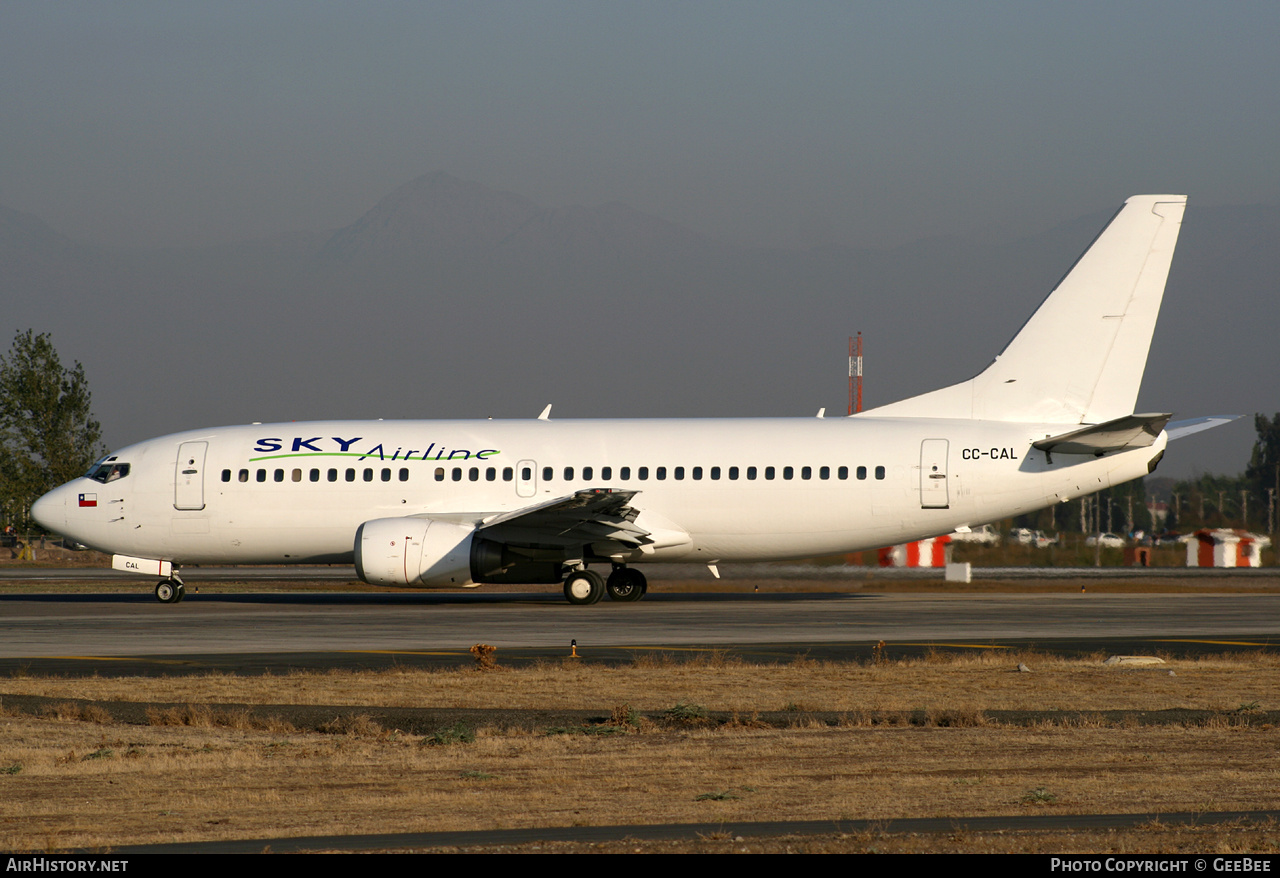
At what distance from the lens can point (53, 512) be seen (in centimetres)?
3238

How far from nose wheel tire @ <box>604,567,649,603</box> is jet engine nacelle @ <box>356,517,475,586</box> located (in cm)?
389

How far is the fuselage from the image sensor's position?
94.4 feet

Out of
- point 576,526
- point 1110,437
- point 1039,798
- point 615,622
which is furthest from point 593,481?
point 1039,798

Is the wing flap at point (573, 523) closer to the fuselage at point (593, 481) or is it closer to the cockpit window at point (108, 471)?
the fuselage at point (593, 481)

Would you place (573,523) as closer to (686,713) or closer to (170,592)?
(170,592)

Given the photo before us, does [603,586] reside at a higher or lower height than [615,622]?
higher

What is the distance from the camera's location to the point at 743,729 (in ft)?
40.9

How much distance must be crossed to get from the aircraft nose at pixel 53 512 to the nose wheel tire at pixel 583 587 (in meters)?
12.3

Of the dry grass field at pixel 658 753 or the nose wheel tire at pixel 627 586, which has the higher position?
the nose wheel tire at pixel 627 586

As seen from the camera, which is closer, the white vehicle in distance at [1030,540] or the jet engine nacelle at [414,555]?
the jet engine nacelle at [414,555]

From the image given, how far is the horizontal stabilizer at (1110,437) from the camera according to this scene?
26.9m

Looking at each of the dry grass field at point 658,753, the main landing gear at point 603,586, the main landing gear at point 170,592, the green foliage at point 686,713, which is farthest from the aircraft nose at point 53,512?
the green foliage at point 686,713

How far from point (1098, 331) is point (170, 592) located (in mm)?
21539

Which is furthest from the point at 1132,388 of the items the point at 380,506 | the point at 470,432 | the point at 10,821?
the point at 10,821
